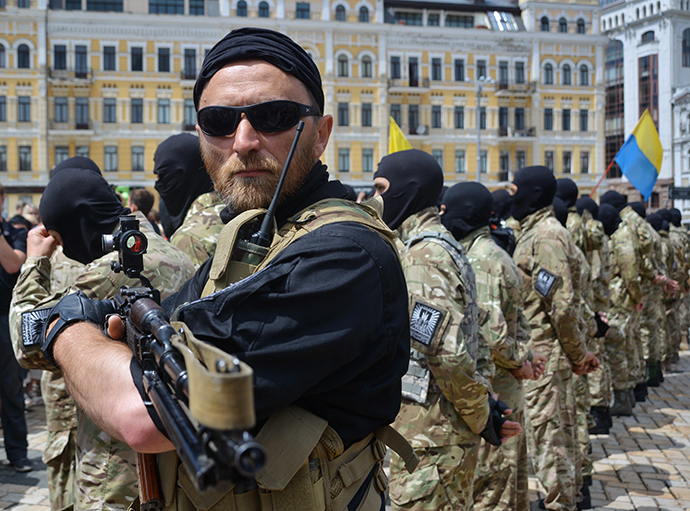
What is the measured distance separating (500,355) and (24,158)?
117 ft

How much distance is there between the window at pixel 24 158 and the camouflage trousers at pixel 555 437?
34819 millimetres

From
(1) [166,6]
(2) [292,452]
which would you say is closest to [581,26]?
(1) [166,6]

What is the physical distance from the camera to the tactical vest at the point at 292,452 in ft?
5.09

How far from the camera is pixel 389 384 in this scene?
167 centimetres

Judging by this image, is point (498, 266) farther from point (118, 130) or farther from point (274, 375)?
point (118, 130)

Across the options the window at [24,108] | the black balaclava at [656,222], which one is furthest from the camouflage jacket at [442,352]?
the window at [24,108]

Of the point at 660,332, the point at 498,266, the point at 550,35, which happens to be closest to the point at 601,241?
the point at 660,332

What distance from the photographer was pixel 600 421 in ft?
25.2

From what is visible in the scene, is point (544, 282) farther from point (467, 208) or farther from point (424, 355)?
point (424, 355)

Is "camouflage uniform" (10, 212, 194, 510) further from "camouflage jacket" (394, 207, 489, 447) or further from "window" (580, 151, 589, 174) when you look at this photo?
"window" (580, 151, 589, 174)

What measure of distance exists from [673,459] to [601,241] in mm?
2896

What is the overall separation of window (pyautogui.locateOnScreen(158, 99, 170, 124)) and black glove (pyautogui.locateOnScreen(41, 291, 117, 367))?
36.1 m

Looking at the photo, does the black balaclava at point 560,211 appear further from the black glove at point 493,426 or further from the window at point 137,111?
the window at point 137,111

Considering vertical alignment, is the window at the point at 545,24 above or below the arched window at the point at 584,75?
above
